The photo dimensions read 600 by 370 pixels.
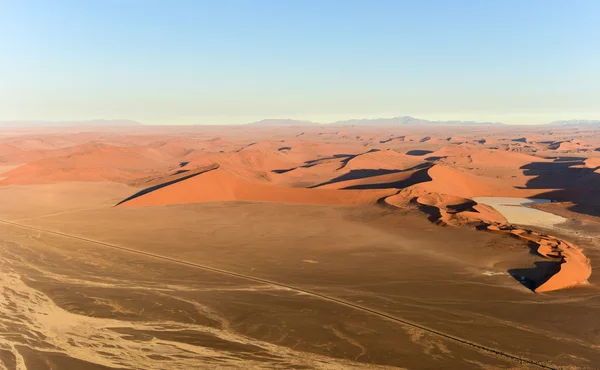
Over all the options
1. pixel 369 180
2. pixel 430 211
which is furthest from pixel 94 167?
pixel 430 211

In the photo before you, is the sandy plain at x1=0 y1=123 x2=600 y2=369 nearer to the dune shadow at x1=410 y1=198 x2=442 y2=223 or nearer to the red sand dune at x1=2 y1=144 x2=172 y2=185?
the dune shadow at x1=410 y1=198 x2=442 y2=223

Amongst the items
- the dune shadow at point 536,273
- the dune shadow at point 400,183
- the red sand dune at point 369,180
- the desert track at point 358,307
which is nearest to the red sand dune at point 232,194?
the red sand dune at point 369,180

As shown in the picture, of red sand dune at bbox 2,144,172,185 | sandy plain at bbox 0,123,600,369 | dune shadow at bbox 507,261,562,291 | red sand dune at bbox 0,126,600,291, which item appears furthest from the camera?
red sand dune at bbox 2,144,172,185

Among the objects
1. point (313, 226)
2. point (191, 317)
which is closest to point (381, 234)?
point (313, 226)

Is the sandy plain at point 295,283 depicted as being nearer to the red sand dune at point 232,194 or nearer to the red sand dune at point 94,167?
the red sand dune at point 232,194

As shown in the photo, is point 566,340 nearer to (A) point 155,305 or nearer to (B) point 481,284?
(B) point 481,284

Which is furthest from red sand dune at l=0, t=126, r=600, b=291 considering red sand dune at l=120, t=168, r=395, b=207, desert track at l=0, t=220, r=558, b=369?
desert track at l=0, t=220, r=558, b=369
